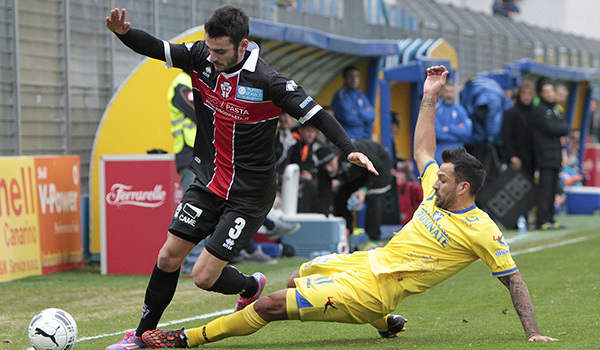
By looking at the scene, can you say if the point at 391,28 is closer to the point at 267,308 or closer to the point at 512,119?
the point at 512,119

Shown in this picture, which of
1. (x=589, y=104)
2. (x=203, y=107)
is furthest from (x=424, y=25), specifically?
(x=203, y=107)

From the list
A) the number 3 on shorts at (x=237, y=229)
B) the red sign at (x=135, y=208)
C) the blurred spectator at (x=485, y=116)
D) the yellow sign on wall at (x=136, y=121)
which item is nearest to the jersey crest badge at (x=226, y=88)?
the number 3 on shorts at (x=237, y=229)

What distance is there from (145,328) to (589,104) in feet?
67.6

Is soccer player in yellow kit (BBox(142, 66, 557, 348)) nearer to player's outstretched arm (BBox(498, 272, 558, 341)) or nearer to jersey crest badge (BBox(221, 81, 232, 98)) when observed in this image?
player's outstretched arm (BBox(498, 272, 558, 341))

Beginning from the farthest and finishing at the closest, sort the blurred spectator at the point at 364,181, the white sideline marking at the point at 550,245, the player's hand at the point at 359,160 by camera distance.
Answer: the white sideline marking at the point at 550,245
the blurred spectator at the point at 364,181
the player's hand at the point at 359,160

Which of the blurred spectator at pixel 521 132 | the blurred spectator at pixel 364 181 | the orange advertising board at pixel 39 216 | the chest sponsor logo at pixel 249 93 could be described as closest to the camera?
the chest sponsor logo at pixel 249 93

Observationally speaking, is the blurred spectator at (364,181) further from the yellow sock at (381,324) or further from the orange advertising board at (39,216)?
the yellow sock at (381,324)

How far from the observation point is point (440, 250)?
5.54 meters

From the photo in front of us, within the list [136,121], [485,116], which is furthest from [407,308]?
[485,116]

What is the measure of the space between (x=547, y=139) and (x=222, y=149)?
33.3 feet

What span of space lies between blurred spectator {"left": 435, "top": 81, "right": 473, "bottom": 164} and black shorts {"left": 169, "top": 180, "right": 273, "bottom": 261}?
27.8ft

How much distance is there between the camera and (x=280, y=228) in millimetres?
10867

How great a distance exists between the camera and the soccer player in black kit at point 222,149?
5.47m

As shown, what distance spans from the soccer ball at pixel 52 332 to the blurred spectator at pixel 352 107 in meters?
8.47
